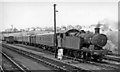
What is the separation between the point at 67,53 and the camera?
24516 millimetres

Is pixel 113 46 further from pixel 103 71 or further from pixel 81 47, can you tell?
pixel 103 71

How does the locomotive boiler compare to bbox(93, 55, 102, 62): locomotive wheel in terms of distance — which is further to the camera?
bbox(93, 55, 102, 62): locomotive wheel

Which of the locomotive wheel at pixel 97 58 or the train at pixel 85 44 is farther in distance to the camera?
the locomotive wheel at pixel 97 58

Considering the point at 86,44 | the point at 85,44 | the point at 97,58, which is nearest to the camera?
the point at 97,58

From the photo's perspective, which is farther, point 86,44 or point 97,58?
point 86,44

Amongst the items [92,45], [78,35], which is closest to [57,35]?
[78,35]

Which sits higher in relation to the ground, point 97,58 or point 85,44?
point 85,44

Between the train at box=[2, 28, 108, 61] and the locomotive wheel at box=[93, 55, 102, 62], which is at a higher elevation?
the train at box=[2, 28, 108, 61]

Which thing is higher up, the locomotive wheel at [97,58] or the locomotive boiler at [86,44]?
the locomotive boiler at [86,44]

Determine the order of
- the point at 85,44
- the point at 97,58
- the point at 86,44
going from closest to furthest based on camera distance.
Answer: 1. the point at 97,58
2. the point at 86,44
3. the point at 85,44

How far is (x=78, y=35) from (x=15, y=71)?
8745mm

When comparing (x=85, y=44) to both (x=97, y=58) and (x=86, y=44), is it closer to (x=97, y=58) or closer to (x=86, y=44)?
(x=86, y=44)

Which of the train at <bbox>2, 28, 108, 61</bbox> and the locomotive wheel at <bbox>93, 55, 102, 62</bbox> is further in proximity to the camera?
the locomotive wheel at <bbox>93, 55, 102, 62</bbox>

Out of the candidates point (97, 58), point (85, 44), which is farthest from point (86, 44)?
point (97, 58)
